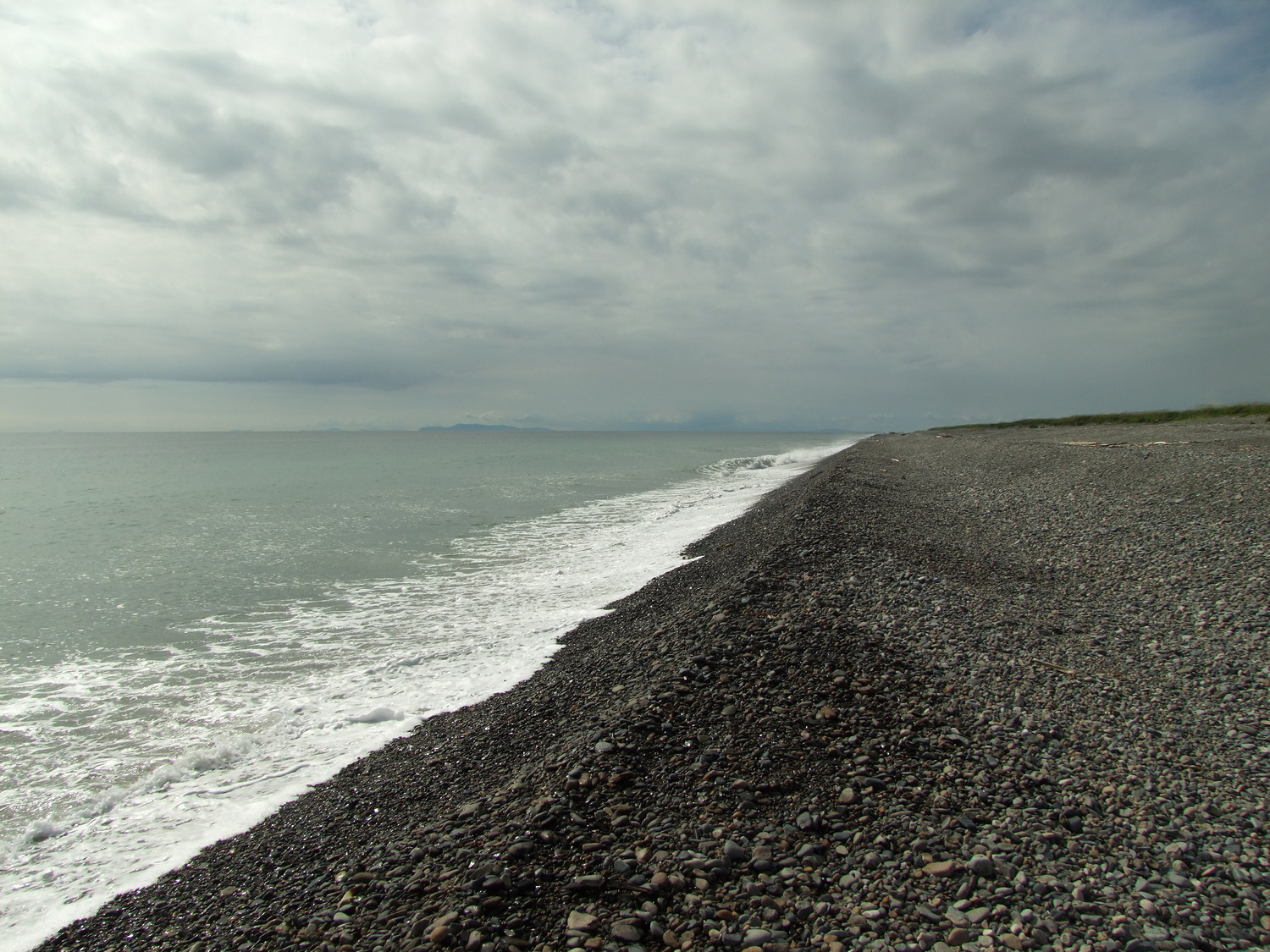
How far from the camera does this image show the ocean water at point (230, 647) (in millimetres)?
5625

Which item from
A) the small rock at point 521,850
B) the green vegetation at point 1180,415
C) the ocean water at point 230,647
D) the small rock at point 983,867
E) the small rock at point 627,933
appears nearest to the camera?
the small rock at point 627,933

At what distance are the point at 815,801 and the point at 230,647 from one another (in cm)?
969

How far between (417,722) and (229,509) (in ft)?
89.8

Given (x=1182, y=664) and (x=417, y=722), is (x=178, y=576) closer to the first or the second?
(x=417, y=722)

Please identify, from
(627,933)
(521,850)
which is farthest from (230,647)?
(627,933)

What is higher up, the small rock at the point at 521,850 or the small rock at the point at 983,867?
the small rock at the point at 983,867

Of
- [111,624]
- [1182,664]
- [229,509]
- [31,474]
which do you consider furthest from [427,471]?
[1182,664]

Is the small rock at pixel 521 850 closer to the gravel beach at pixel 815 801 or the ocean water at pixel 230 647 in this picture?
the gravel beach at pixel 815 801

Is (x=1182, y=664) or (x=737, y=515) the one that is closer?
(x=1182, y=664)

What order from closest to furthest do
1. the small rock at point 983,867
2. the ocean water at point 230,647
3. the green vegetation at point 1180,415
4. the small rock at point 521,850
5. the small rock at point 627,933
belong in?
the small rock at point 627,933, the small rock at point 983,867, the small rock at point 521,850, the ocean water at point 230,647, the green vegetation at point 1180,415

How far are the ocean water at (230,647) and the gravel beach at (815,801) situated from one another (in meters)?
Result: 0.81

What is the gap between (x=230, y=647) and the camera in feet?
33.9

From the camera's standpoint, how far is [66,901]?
464cm

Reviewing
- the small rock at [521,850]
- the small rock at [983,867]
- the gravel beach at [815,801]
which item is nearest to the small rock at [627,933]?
the gravel beach at [815,801]
